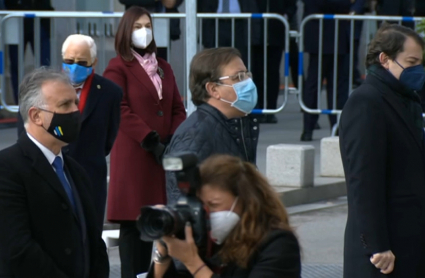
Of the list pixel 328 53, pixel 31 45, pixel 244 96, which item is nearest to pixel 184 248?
pixel 244 96

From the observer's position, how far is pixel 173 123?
20.7ft

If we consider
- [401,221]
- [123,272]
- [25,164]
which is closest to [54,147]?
[25,164]

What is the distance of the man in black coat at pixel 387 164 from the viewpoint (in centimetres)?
428

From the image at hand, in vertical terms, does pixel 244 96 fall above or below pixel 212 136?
above

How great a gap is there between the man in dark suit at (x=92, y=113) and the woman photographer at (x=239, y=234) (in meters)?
2.67

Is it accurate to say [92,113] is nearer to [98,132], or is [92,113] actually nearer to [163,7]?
[98,132]

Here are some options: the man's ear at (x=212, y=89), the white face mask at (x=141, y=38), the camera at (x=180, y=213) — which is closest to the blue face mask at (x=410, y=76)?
the man's ear at (x=212, y=89)

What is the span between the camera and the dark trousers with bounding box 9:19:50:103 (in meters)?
10.2

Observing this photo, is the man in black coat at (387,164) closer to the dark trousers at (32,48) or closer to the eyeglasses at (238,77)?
the eyeglasses at (238,77)

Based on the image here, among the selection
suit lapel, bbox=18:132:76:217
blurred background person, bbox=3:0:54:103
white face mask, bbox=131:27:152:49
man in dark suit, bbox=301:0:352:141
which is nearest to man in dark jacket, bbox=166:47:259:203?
suit lapel, bbox=18:132:76:217

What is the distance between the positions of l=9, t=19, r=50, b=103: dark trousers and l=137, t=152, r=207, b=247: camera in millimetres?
7525

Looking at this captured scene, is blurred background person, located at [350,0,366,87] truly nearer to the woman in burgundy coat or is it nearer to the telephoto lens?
the woman in burgundy coat

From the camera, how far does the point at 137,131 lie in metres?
6.06

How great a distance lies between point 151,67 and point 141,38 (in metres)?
0.19
